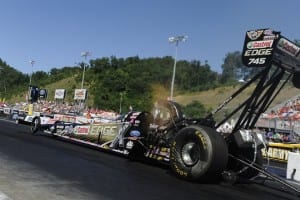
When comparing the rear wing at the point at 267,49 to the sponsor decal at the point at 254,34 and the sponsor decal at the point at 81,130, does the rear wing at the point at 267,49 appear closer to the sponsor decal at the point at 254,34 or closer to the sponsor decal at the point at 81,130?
the sponsor decal at the point at 254,34

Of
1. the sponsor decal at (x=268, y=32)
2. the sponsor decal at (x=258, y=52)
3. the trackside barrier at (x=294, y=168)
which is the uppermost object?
the sponsor decal at (x=268, y=32)

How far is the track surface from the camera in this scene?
7.61 meters

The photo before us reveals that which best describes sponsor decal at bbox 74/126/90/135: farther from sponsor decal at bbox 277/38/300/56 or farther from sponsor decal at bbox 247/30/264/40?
sponsor decal at bbox 277/38/300/56

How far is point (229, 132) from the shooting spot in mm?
10594

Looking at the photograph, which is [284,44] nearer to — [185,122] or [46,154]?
[185,122]

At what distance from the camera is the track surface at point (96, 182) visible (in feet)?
25.0

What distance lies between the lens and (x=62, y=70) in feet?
436

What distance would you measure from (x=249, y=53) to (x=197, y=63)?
11391cm

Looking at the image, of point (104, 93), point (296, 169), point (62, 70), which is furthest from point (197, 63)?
point (296, 169)

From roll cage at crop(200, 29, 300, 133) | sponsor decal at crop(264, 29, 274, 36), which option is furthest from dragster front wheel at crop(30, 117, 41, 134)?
sponsor decal at crop(264, 29, 274, 36)

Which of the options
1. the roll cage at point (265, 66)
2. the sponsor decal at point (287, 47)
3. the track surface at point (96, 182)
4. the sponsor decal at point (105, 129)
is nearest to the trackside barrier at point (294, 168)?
the track surface at point (96, 182)

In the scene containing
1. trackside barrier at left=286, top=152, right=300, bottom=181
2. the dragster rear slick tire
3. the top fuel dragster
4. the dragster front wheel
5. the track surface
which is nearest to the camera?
the track surface

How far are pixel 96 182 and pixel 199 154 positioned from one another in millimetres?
2222

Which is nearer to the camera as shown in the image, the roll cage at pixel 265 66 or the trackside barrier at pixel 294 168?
the roll cage at pixel 265 66
